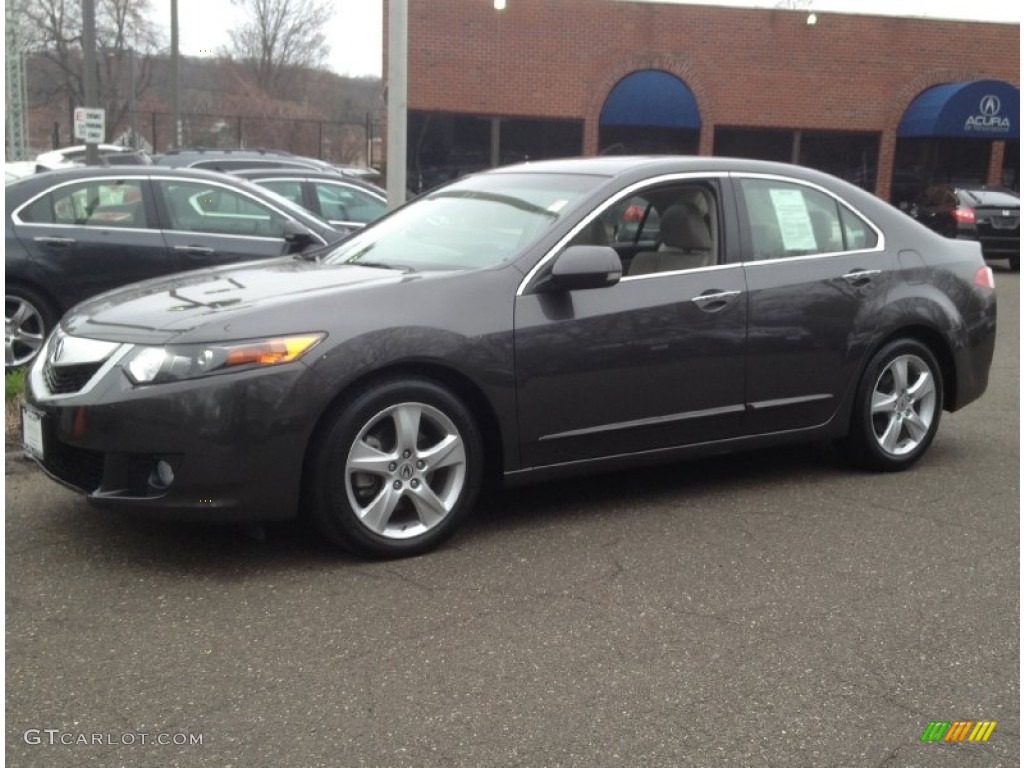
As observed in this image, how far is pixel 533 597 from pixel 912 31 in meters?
27.0

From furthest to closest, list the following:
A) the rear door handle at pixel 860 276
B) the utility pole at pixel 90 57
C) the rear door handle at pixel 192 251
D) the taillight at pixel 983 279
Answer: the utility pole at pixel 90 57 → the rear door handle at pixel 192 251 → the taillight at pixel 983 279 → the rear door handle at pixel 860 276

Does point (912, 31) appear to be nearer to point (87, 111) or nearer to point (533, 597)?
point (87, 111)

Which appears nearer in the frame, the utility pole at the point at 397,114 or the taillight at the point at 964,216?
the utility pole at the point at 397,114

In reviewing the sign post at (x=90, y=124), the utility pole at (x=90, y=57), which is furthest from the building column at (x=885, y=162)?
the sign post at (x=90, y=124)

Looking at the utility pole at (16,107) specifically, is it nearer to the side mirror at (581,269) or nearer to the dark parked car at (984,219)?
the dark parked car at (984,219)

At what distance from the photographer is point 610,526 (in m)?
5.13

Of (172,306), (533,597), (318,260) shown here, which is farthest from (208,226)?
(533,597)

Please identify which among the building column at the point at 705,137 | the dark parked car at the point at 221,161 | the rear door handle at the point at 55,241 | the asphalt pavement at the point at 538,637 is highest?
the building column at the point at 705,137

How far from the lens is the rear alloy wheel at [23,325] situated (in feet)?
26.3

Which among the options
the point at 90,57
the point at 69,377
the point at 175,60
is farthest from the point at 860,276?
the point at 175,60

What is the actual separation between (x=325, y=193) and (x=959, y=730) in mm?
9449

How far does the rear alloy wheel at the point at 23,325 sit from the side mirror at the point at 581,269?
4598 millimetres

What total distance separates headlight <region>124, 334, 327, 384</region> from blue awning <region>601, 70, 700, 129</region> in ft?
75.8

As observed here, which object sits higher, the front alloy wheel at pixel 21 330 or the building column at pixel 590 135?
the building column at pixel 590 135
